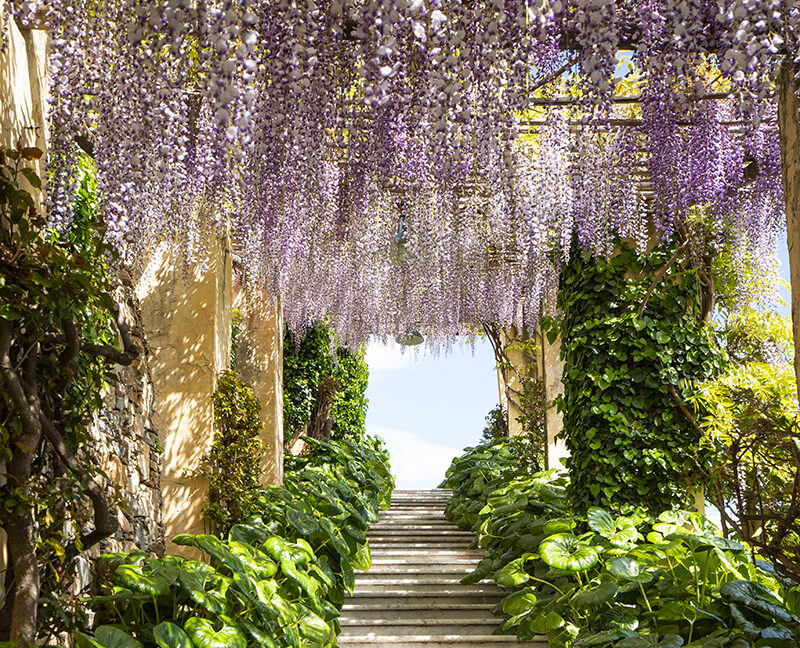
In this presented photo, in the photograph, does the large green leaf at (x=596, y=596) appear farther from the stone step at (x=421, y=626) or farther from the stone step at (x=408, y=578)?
the stone step at (x=408, y=578)

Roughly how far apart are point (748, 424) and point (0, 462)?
364 centimetres

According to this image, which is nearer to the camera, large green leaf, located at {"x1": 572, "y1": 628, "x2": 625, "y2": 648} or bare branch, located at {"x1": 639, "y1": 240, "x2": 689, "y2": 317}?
large green leaf, located at {"x1": 572, "y1": 628, "x2": 625, "y2": 648}

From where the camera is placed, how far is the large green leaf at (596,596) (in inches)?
137

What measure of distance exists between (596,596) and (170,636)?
1848 mm

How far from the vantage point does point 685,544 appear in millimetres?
3949

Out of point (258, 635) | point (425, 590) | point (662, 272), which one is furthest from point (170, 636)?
point (662, 272)

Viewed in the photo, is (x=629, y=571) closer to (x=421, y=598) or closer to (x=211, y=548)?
(x=211, y=548)

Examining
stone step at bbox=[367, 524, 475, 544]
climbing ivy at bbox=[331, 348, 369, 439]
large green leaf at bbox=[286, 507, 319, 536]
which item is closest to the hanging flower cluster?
large green leaf at bbox=[286, 507, 319, 536]

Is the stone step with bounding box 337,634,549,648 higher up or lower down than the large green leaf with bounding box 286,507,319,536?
lower down

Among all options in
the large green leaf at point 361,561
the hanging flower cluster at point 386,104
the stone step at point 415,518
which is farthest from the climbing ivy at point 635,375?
the stone step at point 415,518

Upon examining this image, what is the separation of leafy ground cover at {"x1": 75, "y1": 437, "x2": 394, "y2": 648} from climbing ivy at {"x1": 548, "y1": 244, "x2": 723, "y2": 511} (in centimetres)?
168

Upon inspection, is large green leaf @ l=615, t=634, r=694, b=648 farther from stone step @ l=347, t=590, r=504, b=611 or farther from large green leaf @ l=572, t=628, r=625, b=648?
stone step @ l=347, t=590, r=504, b=611

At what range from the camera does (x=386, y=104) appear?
2590 mm

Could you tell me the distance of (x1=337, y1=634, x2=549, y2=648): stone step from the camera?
4.40 m
